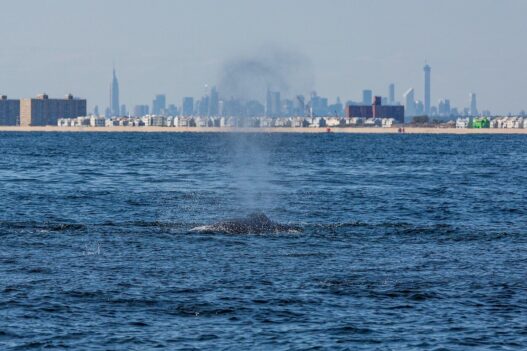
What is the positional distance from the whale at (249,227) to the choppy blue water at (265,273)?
1.58 m

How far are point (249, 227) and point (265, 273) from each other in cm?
1463

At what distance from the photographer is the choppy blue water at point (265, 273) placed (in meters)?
29.8

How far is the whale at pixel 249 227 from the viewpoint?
175 feet

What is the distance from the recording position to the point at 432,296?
35312 millimetres

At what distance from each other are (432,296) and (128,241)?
19.4 meters

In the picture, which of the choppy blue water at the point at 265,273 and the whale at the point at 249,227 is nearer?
the choppy blue water at the point at 265,273

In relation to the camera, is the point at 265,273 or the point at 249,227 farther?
the point at 249,227

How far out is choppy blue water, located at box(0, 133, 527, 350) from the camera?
29.8 meters

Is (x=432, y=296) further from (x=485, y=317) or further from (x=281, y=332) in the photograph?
(x=281, y=332)

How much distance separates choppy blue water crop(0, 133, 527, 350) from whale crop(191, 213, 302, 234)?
A: 5.19 ft

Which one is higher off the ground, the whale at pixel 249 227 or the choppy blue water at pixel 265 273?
the whale at pixel 249 227

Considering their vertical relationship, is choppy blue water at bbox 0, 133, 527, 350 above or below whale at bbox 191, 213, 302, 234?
below

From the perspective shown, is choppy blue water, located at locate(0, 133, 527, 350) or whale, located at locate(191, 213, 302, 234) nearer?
choppy blue water, located at locate(0, 133, 527, 350)

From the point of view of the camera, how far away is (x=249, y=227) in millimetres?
54062
